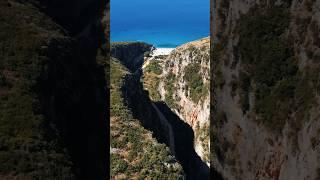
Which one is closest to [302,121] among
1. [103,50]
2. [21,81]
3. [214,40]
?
[214,40]

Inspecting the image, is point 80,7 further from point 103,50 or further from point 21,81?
point 21,81

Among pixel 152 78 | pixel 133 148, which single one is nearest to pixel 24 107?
pixel 133 148

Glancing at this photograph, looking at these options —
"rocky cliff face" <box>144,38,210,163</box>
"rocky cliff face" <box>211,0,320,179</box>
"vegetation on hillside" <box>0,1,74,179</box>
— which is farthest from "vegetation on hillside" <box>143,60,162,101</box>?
"vegetation on hillside" <box>0,1,74,179</box>

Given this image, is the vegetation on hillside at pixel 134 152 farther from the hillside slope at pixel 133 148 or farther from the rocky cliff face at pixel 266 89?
the rocky cliff face at pixel 266 89

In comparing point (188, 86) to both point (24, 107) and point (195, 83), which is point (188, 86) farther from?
point (24, 107)

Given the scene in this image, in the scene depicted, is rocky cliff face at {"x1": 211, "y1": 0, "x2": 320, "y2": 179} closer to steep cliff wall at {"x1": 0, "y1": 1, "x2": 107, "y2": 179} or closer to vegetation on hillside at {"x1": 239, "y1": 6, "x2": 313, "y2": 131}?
vegetation on hillside at {"x1": 239, "y1": 6, "x2": 313, "y2": 131}
